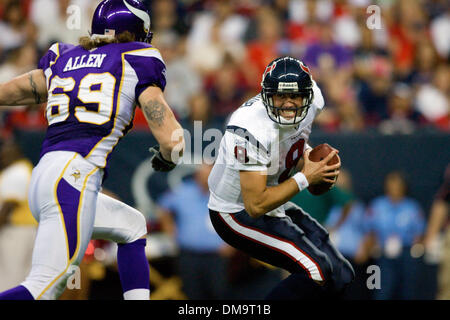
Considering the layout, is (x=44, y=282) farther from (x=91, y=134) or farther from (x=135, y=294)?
(x=91, y=134)

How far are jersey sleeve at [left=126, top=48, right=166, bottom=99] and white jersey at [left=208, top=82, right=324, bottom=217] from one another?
0.54 meters

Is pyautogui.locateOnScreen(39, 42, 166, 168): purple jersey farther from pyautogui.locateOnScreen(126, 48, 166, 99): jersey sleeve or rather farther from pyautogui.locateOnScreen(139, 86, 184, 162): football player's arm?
pyautogui.locateOnScreen(139, 86, 184, 162): football player's arm

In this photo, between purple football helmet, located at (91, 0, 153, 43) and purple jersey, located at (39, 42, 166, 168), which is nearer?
purple jersey, located at (39, 42, 166, 168)

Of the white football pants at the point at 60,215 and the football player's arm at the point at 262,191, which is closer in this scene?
the white football pants at the point at 60,215

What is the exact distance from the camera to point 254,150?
4.04m

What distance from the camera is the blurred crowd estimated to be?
8.41 meters

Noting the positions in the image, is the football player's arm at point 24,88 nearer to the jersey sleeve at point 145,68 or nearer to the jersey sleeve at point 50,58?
the jersey sleeve at point 50,58

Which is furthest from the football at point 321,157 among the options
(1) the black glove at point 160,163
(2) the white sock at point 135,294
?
(2) the white sock at point 135,294

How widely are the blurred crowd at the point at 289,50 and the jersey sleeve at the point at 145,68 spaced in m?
3.79

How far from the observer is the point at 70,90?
387cm

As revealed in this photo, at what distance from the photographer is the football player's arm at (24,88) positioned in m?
4.14

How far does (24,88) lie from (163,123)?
929 millimetres

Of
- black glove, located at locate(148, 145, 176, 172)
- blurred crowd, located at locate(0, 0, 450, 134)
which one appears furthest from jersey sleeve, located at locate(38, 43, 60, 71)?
blurred crowd, located at locate(0, 0, 450, 134)

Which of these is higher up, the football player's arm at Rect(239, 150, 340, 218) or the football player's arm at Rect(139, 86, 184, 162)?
the football player's arm at Rect(139, 86, 184, 162)
